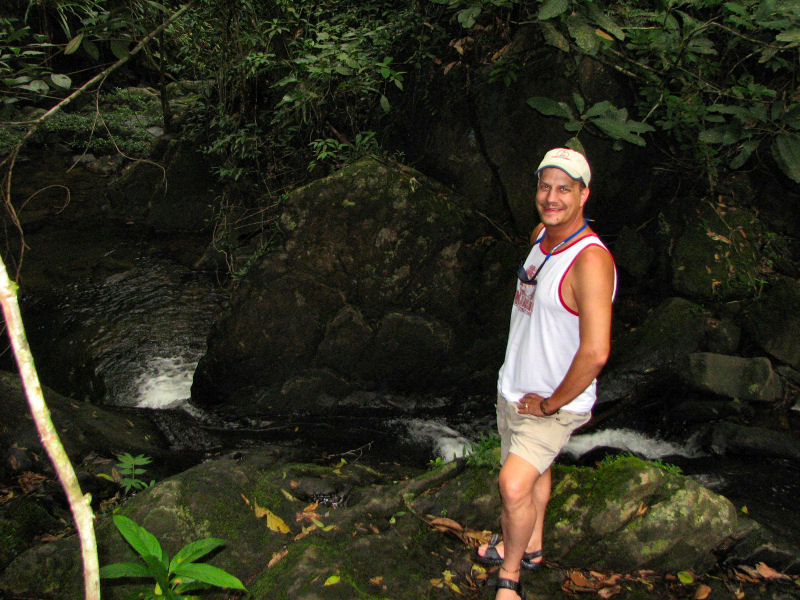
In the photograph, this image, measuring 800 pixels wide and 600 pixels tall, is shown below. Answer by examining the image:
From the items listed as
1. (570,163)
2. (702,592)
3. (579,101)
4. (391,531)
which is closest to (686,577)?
(702,592)

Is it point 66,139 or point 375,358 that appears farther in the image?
point 66,139

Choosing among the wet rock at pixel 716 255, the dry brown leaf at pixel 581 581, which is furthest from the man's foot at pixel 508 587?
the wet rock at pixel 716 255

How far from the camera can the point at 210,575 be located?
2520 millimetres

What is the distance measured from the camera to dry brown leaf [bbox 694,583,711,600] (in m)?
3.02

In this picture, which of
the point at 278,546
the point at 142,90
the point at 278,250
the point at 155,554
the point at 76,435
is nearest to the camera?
the point at 155,554

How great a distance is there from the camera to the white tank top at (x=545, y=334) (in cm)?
253

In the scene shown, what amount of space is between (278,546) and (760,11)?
5983mm

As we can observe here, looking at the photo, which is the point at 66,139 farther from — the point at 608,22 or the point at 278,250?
the point at 608,22

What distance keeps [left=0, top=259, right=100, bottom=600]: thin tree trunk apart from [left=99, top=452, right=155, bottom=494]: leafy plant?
111 inches

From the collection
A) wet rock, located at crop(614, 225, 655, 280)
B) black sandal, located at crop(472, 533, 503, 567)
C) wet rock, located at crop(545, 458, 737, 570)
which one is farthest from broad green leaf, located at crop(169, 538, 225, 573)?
wet rock, located at crop(614, 225, 655, 280)

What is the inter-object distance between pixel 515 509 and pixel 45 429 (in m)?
2.06

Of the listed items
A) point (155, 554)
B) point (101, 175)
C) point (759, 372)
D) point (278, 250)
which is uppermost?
point (101, 175)

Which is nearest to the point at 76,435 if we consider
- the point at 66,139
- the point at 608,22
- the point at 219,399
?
the point at 219,399

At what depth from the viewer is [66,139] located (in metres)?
14.6
